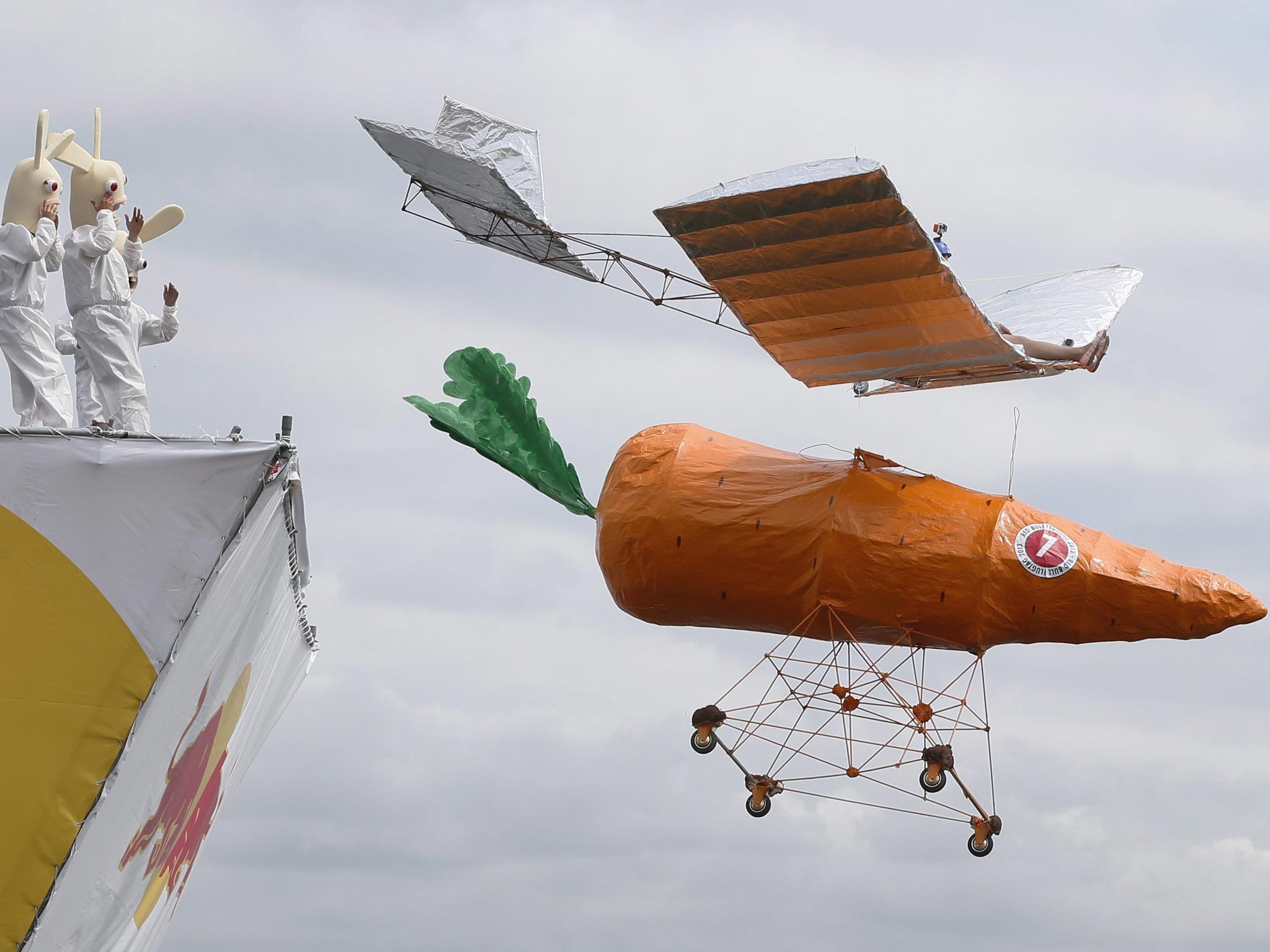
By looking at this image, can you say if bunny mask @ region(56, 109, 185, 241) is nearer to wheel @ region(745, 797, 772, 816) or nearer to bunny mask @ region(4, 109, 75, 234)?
bunny mask @ region(4, 109, 75, 234)

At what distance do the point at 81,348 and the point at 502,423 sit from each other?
6646 mm

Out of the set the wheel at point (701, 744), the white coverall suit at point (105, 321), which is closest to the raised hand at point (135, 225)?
the white coverall suit at point (105, 321)

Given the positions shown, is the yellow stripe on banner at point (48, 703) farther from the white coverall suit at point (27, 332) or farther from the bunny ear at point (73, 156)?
the bunny ear at point (73, 156)

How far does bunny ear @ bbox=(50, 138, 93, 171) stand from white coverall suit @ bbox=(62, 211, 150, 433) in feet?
2.46

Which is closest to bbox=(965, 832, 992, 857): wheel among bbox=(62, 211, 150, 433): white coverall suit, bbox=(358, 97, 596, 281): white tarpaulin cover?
bbox=(358, 97, 596, 281): white tarpaulin cover

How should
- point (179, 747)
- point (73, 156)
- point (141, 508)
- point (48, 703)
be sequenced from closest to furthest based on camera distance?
point (48, 703) < point (141, 508) < point (179, 747) < point (73, 156)

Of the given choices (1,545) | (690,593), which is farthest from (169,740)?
(690,593)

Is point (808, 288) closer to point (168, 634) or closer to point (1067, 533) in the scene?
point (1067, 533)

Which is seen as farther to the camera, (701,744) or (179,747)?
(701,744)

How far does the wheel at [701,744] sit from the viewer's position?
20.2m

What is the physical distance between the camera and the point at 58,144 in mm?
17484

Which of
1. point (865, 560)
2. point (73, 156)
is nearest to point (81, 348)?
point (73, 156)

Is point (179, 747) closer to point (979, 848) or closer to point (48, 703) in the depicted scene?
point (48, 703)

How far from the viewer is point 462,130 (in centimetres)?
2106
